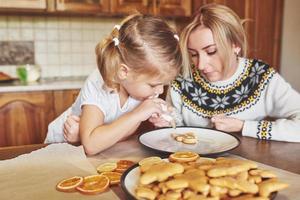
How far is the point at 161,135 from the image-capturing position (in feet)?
3.51

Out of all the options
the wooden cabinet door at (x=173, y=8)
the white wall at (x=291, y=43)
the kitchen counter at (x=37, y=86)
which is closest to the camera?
the kitchen counter at (x=37, y=86)

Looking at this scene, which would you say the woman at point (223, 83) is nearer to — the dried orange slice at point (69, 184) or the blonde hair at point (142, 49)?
the blonde hair at point (142, 49)

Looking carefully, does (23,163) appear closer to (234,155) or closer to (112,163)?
(112,163)

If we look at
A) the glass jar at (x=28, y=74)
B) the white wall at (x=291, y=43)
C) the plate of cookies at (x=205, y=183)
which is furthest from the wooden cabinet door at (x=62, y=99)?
the white wall at (x=291, y=43)

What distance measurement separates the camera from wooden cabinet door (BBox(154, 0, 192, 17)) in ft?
8.71

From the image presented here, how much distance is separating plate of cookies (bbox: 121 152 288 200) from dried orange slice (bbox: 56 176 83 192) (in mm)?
103

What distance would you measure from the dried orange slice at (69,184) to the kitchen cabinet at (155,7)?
1.99 m

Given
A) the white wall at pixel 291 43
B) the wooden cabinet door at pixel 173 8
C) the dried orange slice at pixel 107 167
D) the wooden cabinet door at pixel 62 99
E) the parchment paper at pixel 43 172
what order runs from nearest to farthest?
the parchment paper at pixel 43 172 → the dried orange slice at pixel 107 167 → the wooden cabinet door at pixel 62 99 → the wooden cabinet door at pixel 173 8 → the white wall at pixel 291 43

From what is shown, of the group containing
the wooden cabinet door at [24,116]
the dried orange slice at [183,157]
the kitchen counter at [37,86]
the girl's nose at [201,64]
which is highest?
the girl's nose at [201,64]

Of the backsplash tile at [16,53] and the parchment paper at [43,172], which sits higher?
the backsplash tile at [16,53]

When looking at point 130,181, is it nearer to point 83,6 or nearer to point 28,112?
point 28,112

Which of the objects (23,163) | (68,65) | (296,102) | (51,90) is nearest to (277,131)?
(296,102)

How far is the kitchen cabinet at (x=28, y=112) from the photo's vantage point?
220 cm

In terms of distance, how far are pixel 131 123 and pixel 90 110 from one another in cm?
15
